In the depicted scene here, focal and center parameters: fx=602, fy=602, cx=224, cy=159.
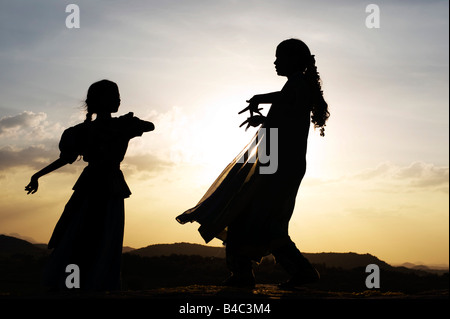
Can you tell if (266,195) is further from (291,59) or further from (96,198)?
(96,198)

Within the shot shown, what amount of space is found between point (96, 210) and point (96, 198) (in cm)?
16

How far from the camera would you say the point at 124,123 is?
7895 mm

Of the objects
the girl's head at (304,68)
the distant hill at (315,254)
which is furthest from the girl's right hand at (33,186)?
the distant hill at (315,254)

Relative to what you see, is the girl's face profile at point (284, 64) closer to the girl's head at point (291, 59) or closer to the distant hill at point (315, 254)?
the girl's head at point (291, 59)

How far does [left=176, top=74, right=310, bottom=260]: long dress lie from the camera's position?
790 cm

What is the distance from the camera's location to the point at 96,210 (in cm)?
778

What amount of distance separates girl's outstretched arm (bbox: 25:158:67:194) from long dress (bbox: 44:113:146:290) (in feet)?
0.33

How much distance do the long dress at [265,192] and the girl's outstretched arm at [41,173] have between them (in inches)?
68.0

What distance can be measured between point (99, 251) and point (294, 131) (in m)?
3.00

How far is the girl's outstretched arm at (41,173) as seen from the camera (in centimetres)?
749

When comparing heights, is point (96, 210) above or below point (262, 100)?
below

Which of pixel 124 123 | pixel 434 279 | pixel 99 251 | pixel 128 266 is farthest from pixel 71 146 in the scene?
pixel 434 279

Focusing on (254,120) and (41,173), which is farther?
(254,120)

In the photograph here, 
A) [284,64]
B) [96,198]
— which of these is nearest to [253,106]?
[284,64]
